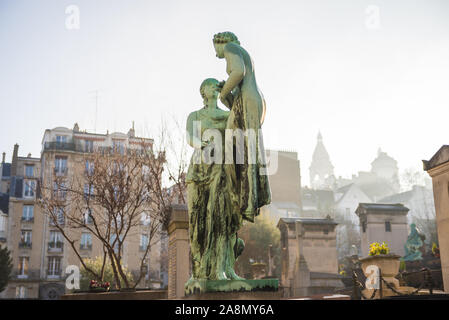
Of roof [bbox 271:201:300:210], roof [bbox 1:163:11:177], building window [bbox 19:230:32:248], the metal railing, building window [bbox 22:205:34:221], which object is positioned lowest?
the metal railing

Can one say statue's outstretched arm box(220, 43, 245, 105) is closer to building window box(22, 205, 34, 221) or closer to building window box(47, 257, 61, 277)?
building window box(47, 257, 61, 277)

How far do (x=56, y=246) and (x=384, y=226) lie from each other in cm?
3577

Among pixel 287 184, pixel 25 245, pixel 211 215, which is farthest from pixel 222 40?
pixel 287 184

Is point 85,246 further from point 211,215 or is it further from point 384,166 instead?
point 384,166

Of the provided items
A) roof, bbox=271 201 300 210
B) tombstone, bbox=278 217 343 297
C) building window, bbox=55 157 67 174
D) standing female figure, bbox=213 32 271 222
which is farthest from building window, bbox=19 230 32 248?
standing female figure, bbox=213 32 271 222

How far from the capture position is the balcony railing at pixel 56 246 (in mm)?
49500

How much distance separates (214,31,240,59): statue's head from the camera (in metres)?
6.03

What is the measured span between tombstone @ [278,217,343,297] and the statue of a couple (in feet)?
70.2

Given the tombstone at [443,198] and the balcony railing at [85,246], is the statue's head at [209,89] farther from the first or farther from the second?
the balcony railing at [85,246]

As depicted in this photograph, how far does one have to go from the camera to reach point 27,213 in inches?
2035

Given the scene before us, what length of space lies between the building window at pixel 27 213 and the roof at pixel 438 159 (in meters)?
47.0

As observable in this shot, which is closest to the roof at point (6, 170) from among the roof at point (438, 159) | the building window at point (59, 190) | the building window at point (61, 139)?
the building window at point (61, 139)
